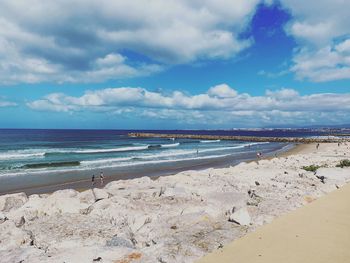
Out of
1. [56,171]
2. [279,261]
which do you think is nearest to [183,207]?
[279,261]

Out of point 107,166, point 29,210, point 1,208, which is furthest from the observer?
point 107,166

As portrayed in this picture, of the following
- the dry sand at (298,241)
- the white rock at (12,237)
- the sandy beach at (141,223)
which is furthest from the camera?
the white rock at (12,237)

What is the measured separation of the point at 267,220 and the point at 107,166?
25810mm

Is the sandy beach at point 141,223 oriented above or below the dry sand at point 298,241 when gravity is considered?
above

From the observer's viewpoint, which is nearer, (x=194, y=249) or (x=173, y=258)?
(x=173, y=258)

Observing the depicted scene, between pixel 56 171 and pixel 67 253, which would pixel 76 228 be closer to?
pixel 67 253

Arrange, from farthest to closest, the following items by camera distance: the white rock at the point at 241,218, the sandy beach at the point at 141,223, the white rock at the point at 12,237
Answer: the white rock at the point at 241,218
the white rock at the point at 12,237
the sandy beach at the point at 141,223

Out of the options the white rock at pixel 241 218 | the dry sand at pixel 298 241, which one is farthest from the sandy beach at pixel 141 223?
the dry sand at pixel 298 241

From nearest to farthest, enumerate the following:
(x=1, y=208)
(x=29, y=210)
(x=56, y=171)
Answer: (x=29, y=210) < (x=1, y=208) < (x=56, y=171)

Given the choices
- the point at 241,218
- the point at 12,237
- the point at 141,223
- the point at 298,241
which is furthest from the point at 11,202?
the point at 298,241

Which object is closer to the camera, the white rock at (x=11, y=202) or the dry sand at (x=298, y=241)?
the dry sand at (x=298, y=241)

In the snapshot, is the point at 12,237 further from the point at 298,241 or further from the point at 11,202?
the point at 298,241

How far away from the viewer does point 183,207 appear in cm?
935

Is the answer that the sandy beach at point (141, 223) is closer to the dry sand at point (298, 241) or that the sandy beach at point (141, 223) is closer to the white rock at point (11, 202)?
the white rock at point (11, 202)
